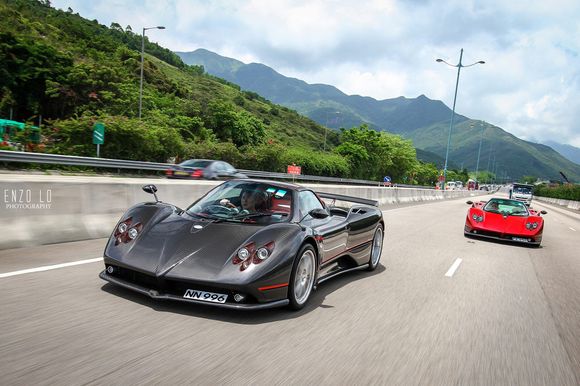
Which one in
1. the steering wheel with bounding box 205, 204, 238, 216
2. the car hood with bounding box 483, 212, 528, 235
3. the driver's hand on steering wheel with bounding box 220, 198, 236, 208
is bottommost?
the car hood with bounding box 483, 212, 528, 235

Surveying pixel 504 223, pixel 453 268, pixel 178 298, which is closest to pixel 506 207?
pixel 504 223

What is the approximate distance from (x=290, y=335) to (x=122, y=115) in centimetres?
3677

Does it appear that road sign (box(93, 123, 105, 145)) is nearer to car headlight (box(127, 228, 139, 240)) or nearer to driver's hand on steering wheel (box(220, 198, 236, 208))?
driver's hand on steering wheel (box(220, 198, 236, 208))

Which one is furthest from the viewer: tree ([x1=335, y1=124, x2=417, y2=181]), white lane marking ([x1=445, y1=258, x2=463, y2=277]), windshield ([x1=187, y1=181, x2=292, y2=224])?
tree ([x1=335, y1=124, x2=417, y2=181])

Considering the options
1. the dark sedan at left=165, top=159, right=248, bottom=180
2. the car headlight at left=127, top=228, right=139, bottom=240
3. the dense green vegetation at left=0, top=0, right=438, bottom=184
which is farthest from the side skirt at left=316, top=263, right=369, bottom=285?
the dense green vegetation at left=0, top=0, right=438, bottom=184

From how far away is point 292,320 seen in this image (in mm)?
4652

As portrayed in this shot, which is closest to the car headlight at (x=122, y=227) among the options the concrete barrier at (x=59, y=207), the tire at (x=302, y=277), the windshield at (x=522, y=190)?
the tire at (x=302, y=277)

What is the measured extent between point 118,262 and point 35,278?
146cm

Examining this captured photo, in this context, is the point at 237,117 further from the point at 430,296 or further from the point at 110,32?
the point at 110,32

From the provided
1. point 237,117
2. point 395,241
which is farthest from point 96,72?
point 395,241

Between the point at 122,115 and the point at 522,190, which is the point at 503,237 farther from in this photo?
the point at 522,190

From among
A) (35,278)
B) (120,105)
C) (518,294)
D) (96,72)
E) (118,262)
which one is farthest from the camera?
(96,72)

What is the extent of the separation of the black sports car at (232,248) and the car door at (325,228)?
1cm

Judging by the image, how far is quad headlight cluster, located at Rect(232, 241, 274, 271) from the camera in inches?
172
